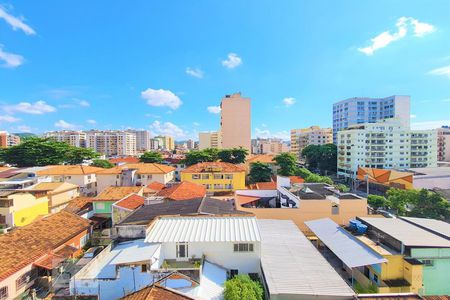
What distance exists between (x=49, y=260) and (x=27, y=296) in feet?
8.51

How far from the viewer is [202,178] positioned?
3722 cm

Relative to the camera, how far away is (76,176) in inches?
1335

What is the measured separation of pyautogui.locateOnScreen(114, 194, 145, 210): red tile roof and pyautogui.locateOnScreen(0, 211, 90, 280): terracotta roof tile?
307 centimetres

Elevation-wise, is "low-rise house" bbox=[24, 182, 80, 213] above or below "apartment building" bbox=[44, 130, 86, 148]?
below

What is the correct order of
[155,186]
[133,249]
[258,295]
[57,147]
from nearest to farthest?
Result: 1. [258,295]
2. [133,249]
3. [155,186]
4. [57,147]

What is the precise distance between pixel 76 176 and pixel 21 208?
12892 millimetres

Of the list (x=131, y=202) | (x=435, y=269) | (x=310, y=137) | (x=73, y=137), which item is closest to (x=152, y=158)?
(x=131, y=202)

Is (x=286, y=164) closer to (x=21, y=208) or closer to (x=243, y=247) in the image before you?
(x=243, y=247)

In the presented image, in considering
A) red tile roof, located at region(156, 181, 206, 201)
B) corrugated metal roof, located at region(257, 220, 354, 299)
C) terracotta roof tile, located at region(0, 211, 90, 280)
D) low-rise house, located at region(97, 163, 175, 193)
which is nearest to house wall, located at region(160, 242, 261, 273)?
corrugated metal roof, located at region(257, 220, 354, 299)

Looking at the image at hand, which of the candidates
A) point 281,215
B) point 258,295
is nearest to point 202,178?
point 281,215

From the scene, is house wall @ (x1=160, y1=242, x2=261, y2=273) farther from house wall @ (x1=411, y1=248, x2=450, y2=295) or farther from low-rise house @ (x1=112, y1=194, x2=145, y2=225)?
house wall @ (x1=411, y1=248, x2=450, y2=295)

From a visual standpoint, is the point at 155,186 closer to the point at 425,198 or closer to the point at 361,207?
the point at 361,207

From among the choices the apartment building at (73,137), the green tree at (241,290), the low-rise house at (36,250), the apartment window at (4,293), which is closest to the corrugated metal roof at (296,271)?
the green tree at (241,290)

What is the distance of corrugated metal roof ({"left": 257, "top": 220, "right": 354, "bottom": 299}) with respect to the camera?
10.7m
